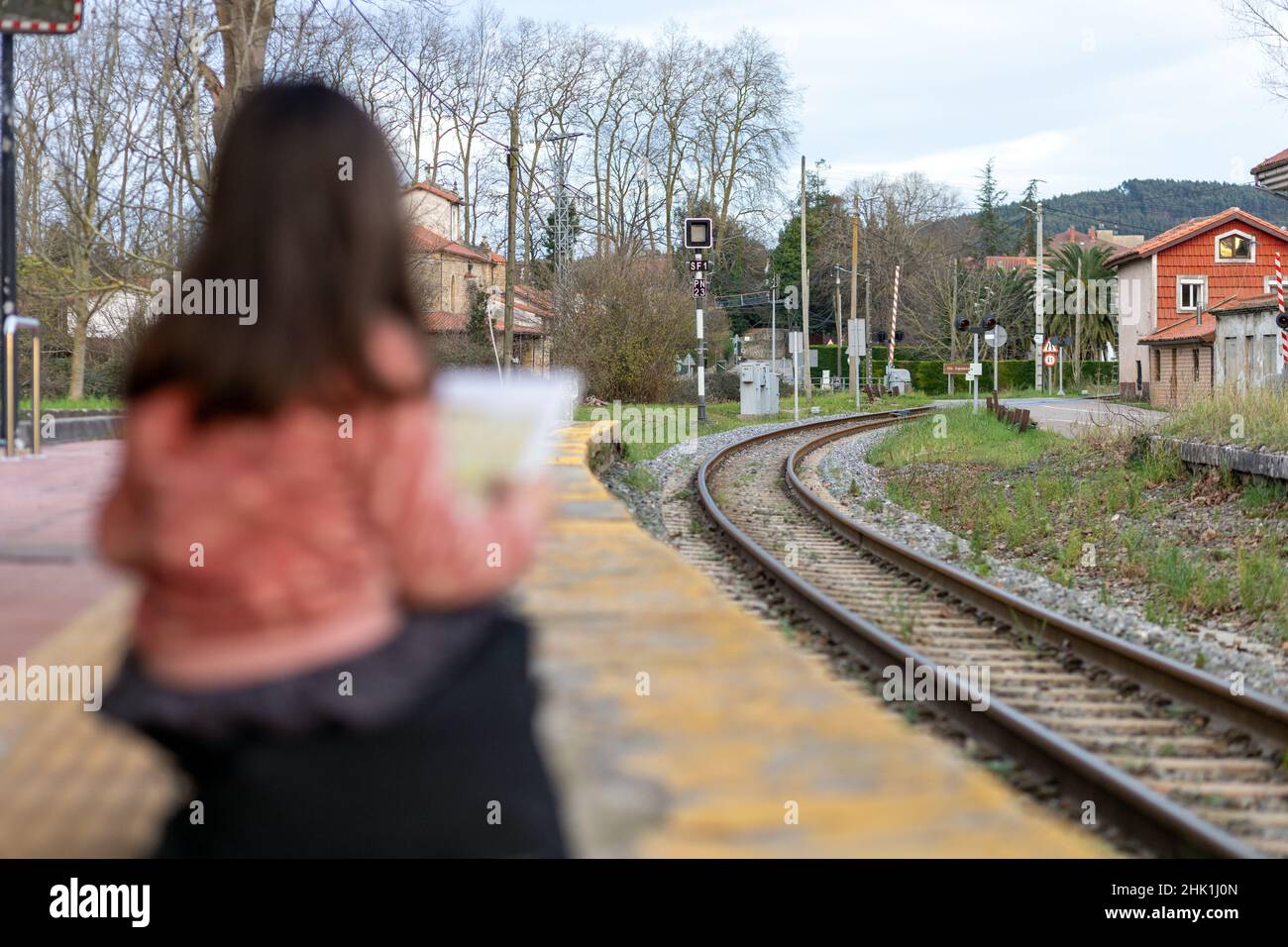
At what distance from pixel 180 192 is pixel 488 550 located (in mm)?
14041

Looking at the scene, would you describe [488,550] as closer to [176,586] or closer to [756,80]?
[176,586]

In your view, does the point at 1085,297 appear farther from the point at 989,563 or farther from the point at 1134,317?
the point at 989,563

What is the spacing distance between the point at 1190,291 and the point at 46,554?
52081 millimetres

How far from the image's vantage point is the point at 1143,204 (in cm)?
13325

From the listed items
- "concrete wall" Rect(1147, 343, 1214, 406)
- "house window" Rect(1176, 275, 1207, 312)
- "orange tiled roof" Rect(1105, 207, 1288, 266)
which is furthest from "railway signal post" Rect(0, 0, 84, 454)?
"house window" Rect(1176, 275, 1207, 312)

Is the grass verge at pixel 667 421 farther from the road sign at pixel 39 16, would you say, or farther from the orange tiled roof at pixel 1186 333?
the road sign at pixel 39 16

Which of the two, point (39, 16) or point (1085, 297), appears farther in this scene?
point (1085, 297)

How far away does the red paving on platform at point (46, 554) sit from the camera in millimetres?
3914

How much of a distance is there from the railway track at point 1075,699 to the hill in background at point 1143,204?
108370 mm

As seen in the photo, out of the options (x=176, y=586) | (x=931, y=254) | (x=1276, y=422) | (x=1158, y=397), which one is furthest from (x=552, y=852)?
(x=931, y=254)

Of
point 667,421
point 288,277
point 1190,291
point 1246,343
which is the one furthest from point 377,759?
point 1190,291

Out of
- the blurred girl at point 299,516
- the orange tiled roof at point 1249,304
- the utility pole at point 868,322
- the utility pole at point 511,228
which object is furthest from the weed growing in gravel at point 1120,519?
the utility pole at point 868,322
